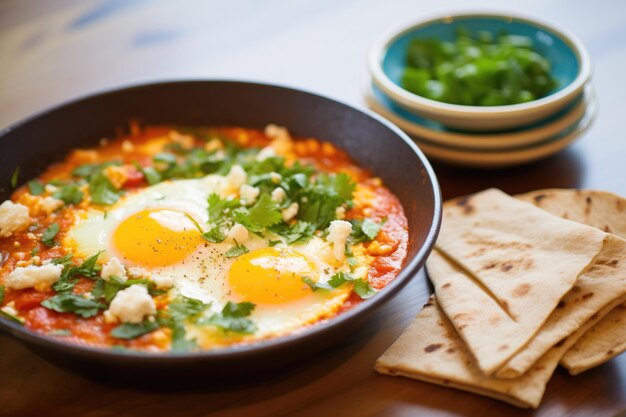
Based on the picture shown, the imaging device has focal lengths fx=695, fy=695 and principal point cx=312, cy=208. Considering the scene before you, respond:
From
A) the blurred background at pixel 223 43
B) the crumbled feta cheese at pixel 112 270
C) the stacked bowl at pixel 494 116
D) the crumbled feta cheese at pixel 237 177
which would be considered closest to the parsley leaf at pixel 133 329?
the crumbled feta cheese at pixel 112 270

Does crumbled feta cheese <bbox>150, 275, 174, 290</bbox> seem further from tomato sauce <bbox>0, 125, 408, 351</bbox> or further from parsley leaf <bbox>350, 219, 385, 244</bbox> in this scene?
parsley leaf <bbox>350, 219, 385, 244</bbox>

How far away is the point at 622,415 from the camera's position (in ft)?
7.38

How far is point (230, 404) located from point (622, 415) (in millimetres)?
1273

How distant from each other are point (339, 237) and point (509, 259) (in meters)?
0.67

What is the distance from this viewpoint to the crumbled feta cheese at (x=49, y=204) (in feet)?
9.81

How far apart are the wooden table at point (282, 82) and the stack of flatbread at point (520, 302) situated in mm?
85

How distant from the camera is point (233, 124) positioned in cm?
364

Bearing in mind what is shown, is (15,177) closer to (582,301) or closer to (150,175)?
(150,175)

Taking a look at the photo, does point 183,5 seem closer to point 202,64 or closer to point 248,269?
point 202,64

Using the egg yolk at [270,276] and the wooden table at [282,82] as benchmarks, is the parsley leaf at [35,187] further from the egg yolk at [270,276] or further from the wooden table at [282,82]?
the egg yolk at [270,276]

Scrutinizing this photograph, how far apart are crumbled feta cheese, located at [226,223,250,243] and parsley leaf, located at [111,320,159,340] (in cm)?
53

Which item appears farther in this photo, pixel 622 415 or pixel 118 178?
pixel 118 178

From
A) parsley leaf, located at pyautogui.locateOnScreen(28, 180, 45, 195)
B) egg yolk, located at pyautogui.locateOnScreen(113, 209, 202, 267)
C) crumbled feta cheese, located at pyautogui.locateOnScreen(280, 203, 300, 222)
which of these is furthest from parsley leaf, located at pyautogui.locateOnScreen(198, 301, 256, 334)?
parsley leaf, located at pyautogui.locateOnScreen(28, 180, 45, 195)

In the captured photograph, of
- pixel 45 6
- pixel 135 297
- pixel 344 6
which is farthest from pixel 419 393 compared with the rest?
pixel 45 6
